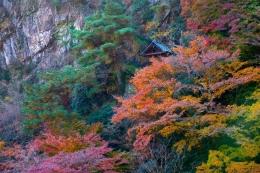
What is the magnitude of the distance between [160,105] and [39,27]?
66.3 ft

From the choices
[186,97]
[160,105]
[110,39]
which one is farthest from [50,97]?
[186,97]

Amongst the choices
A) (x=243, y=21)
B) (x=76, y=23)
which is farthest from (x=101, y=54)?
(x=76, y=23)

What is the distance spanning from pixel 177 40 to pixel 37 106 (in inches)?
337

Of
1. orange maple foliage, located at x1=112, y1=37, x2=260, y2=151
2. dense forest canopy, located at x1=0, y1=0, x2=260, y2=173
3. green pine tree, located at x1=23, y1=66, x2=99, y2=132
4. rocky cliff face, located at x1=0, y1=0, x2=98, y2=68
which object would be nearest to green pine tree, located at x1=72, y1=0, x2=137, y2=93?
dense forest canopy, located at x1=0, y1=0, x2=260, y2=173

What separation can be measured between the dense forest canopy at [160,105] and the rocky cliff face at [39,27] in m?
8.01

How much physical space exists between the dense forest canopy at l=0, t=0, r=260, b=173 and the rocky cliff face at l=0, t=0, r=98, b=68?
8011mm

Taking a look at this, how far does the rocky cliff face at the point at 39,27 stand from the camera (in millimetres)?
21578

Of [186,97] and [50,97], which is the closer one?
[186,97]

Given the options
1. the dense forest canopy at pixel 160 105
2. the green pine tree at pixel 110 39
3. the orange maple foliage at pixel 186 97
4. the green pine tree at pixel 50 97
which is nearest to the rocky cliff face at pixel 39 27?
the green pine tree at pixel 110 39

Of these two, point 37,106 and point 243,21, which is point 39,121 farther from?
point 243,21

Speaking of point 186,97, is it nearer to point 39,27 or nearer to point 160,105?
point 160,105

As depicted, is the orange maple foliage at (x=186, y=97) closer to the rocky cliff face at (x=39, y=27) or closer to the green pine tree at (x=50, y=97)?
the green pine tree at (x=50, y=97)

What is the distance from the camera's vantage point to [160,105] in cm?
677

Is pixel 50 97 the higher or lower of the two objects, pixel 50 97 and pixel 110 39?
the lower
